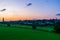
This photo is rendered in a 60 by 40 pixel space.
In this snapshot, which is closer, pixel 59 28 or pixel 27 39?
pixel 27 39

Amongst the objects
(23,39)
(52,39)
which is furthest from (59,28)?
(23,39)

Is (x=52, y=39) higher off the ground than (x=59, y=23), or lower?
lower

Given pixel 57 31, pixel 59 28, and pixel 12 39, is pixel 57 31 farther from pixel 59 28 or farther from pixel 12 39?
pixel 12 39

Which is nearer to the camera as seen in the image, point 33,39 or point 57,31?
point 33,39

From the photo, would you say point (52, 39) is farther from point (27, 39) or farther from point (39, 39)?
point (27, 39)

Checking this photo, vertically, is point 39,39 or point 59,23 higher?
point 59,23

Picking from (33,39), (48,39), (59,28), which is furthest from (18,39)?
(59,28)

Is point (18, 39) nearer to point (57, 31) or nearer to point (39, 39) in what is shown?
point (39, 39)

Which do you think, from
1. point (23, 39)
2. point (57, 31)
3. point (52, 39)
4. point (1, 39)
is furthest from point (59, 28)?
point (1, 39)
